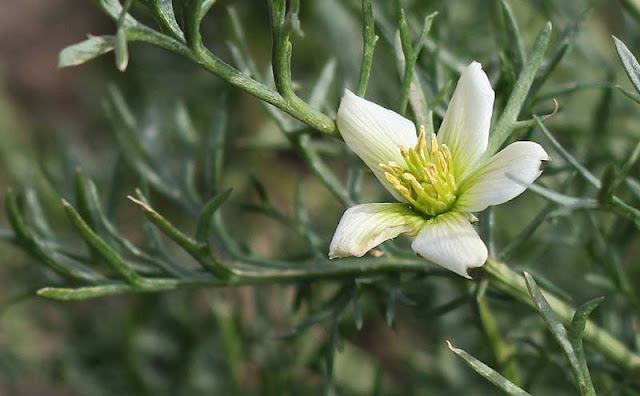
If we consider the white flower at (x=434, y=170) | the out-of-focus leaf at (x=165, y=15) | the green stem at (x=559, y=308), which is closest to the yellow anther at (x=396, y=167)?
the white flower at (x=434, y=170)

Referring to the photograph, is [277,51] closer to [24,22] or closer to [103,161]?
Result: [103,161]

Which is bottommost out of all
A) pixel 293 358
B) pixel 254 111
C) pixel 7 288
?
pixel 7 288

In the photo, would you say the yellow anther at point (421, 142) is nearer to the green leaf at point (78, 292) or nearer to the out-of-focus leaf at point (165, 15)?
the out-of-focus leaf at point (165, 15)

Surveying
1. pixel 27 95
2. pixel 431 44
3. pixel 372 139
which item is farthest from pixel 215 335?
pixel 27 95

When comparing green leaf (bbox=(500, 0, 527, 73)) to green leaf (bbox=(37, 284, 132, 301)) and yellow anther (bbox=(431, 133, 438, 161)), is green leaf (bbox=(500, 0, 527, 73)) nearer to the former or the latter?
yellow anther (bbox=(431, 133, 438, 161))

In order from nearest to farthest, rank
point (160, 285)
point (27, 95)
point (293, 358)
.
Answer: point (160, 285), point (293, 358), point (27, 95)

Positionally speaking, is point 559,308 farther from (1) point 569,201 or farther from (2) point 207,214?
(2) point 207,214

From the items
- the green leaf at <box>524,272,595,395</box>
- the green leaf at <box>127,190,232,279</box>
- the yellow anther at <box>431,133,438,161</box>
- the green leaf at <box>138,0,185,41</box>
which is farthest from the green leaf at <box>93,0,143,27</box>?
the green leaf at <box>524,272,595,395</box>
